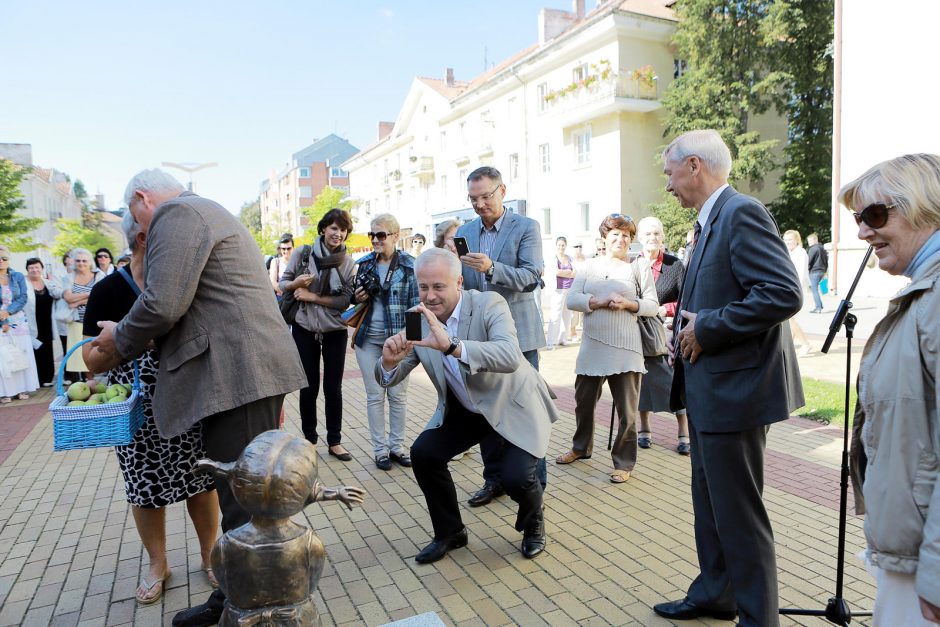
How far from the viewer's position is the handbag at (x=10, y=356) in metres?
8.76

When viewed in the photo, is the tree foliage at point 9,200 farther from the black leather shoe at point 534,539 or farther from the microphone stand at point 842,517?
the microphone stand at point 842,517

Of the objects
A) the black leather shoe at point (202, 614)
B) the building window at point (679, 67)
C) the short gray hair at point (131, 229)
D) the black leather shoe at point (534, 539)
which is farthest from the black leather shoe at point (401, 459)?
the building window at point (679, 67)

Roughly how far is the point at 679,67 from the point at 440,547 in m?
30.1

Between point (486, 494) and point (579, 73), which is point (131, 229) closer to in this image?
point (486, 494)

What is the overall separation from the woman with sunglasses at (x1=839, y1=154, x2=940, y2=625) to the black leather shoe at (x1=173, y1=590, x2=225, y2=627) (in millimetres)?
2855

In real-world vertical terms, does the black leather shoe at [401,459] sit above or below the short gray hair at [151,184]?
below

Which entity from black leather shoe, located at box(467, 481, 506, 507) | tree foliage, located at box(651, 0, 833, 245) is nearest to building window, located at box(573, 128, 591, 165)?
tree foliage, located at box(651, 0, 833, 245)

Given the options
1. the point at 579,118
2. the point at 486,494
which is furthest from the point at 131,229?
the point at 579,118

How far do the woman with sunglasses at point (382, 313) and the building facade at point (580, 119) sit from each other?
869 inches

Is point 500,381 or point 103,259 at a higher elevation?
point 103,259

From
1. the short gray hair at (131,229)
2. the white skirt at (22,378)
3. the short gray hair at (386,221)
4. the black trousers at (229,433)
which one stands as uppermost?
the short gray hair at (386,221)

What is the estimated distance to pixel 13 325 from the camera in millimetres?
8891

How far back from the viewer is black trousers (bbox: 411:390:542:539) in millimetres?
Result: 3576

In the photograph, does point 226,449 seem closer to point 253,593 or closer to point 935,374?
point 253,593
